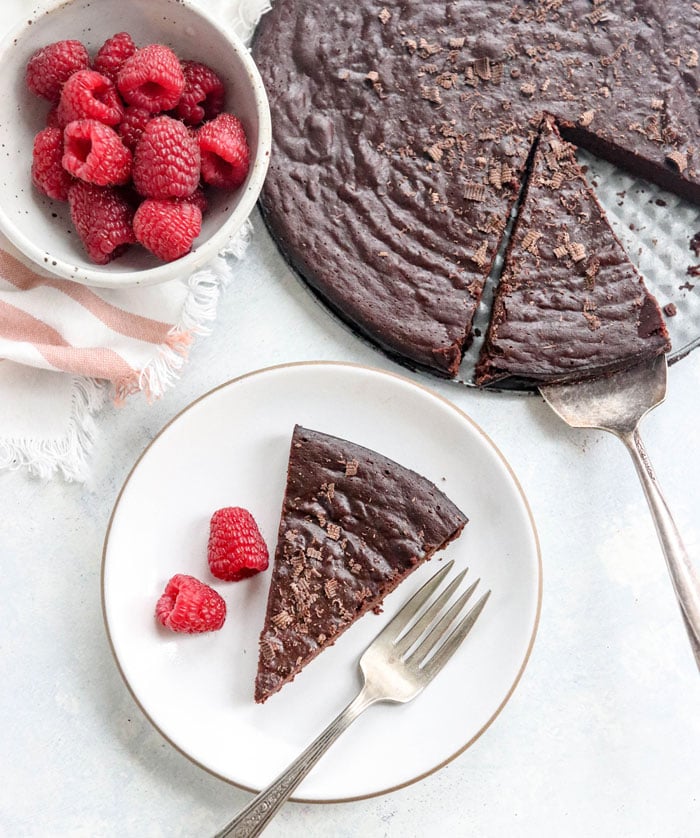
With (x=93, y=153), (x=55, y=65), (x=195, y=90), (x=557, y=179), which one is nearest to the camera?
(x=93, y=153)

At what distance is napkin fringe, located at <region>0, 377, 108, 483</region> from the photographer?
2.43 meters

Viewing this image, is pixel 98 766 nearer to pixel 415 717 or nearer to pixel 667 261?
pixel 415 717

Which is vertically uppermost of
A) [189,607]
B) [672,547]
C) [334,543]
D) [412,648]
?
[672,547]

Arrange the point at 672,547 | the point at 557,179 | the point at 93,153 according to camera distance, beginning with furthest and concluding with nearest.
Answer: the point at 557,179 → the point at 672,547 → the point at 93,153

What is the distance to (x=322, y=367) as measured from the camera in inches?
93.4

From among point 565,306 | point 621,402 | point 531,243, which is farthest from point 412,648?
point 531,243

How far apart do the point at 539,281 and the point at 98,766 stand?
195cm

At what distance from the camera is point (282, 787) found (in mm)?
2193

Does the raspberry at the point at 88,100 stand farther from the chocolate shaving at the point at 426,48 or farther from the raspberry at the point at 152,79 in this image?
the chocolate shaving at the point at 426,48

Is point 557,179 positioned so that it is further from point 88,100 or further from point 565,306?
point 88,100

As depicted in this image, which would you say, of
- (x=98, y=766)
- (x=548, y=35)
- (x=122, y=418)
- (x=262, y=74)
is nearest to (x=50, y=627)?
(x=98, y=766)

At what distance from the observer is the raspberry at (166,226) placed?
6.63 ft

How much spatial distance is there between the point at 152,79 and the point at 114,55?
19cm

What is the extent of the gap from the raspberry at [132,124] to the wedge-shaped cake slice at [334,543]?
899 mm
